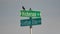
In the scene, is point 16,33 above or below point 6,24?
below

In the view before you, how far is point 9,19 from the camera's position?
2.21 meters

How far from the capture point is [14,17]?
87.8 inches

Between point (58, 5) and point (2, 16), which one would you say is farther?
point (58, 5)

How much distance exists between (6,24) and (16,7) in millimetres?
358

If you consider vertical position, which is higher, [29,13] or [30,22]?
[29,13]

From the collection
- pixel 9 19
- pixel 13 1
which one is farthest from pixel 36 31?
pixel 13 1

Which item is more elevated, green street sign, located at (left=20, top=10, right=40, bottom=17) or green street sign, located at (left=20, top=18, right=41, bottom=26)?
green street sign, located at (left=20, top=10, right=40, bottom=17)

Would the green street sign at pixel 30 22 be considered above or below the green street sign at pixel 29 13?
below

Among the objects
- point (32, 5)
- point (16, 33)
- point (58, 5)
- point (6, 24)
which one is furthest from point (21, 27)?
point (58, 5)

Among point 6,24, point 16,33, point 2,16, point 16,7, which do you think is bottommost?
point 16,33

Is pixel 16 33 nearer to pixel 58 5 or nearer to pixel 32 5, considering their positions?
pixel 32 5

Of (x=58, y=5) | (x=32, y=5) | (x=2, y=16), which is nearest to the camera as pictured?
(x=2, y=16)

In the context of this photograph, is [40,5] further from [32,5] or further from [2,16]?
[2,16]

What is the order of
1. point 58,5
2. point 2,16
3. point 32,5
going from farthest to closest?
point 58,5 → point 32,5 → point 2,16
